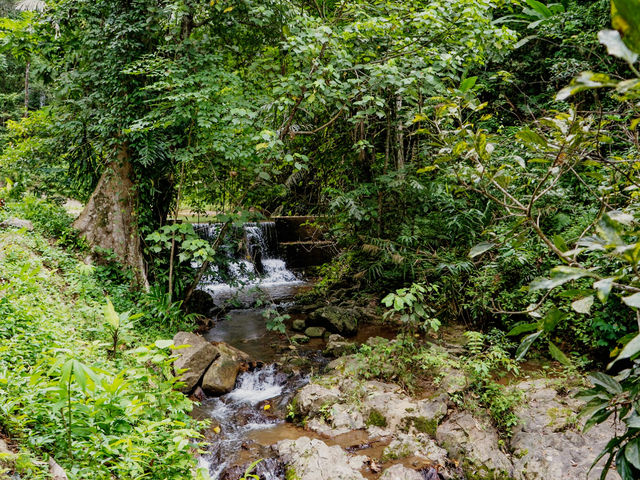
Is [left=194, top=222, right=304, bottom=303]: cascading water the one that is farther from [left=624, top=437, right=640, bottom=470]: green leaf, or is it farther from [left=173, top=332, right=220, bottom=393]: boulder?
[left=624, top=437, right=640, bottom=470]: green leaf

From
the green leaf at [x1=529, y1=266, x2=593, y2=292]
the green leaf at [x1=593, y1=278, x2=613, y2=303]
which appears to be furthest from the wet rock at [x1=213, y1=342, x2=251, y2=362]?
the green leaf at [x1=593, y1=278, x2=613, y2=303]

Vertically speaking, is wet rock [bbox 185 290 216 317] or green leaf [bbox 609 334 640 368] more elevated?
green leaf [bbox 609 334 640 368]

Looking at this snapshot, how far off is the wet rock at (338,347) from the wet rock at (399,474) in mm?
2636

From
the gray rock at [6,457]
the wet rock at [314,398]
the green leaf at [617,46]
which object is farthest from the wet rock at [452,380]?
the green leaf at [617,46]

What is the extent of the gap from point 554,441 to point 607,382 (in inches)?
121

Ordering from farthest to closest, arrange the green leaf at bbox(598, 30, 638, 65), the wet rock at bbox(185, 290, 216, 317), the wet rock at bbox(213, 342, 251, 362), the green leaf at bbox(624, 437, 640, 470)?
the wet rock at bbox(185, 290, 216, 317), the wet rock at bbox(213, 342, 251, 362), the green leaf at bbox(624, 437, 640, 470), the green leaf at bbox(598, 30, 638, 65)

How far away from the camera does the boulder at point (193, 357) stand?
5.27 metres

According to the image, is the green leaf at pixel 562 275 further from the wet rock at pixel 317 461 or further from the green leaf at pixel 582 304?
the wet rock at pixel 317 461

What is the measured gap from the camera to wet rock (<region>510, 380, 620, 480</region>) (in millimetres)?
3508

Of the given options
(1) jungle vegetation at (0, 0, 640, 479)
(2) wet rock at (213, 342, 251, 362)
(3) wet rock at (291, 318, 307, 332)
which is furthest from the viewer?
(3) wet rock at (291, 318, 307, 332)

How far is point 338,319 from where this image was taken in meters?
7.50

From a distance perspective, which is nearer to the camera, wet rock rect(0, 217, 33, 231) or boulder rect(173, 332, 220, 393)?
boulder rect(173, 332, 220, 393)

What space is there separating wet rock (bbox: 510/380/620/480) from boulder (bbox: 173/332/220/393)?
397 centimetres

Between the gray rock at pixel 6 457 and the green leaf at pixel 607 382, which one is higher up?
the green leaf at pixel 607 382
